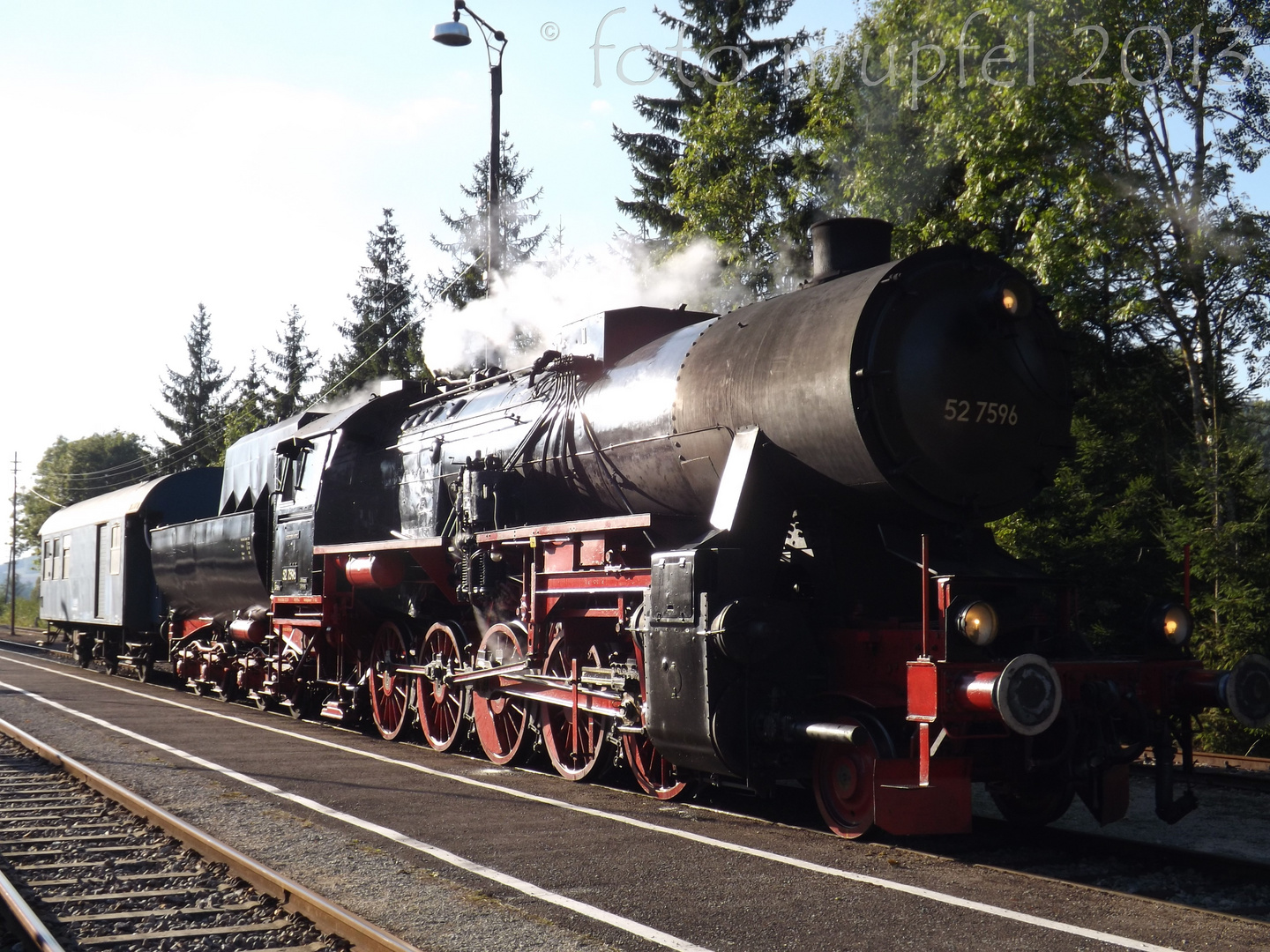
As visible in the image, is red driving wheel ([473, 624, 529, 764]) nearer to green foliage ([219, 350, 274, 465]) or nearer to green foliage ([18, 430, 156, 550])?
green foliage ([219, 350, 274, 465])

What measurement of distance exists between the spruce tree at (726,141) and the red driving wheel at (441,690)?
34.7ft

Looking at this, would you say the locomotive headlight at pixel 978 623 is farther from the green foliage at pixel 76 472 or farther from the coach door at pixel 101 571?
the green foliage at pixel 76 472

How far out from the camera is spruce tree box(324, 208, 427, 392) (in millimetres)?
42647

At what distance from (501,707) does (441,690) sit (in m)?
0.95

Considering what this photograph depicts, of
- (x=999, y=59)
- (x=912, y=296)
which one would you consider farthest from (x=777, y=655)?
(x=999, y=59)

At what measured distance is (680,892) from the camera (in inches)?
204

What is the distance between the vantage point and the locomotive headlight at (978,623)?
5676 millimetres

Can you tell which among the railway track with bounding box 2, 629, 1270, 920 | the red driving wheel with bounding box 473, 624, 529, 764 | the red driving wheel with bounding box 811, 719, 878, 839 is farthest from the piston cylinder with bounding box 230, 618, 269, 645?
the red driving wheel with bounding box 811, 719, 878, 839

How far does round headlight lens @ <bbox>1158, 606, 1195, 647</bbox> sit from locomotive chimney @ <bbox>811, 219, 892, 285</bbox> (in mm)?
2686

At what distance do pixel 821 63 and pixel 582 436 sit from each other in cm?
1080

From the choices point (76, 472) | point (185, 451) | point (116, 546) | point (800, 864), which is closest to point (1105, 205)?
point (800, 864)

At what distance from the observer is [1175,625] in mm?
6578

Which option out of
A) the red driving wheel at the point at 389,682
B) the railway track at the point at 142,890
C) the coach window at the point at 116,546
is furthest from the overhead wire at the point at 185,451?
the railway track at the point at 142,890

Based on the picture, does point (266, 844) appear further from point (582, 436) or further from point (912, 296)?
point (912, 296)
